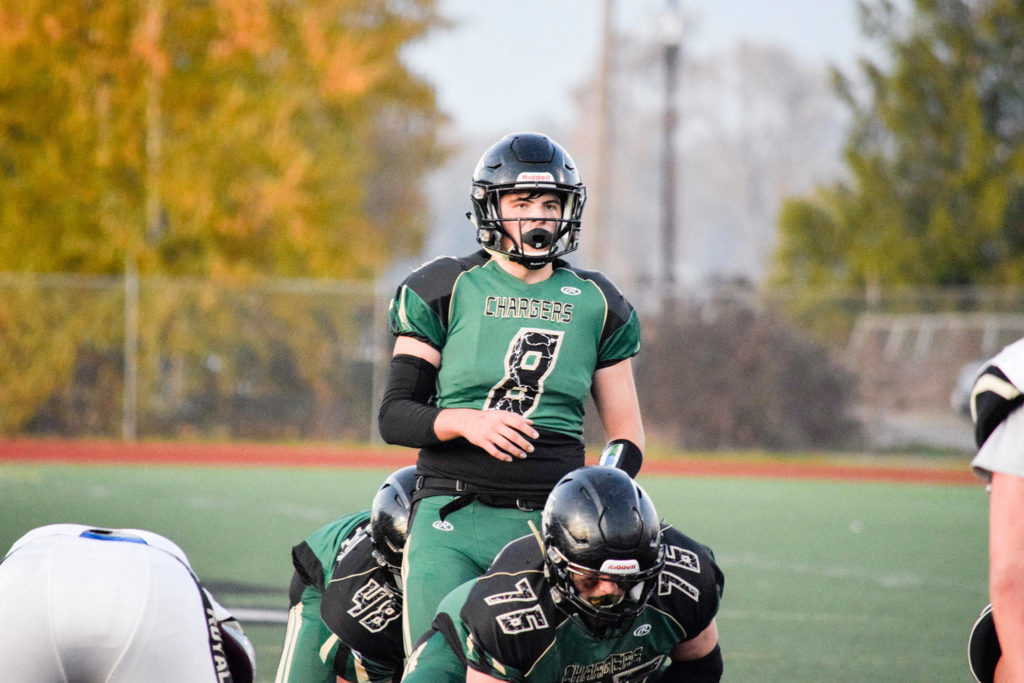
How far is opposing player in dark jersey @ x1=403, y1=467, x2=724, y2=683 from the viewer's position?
331 centimetres

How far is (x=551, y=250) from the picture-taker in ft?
12.9

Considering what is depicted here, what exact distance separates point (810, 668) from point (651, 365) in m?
12.4

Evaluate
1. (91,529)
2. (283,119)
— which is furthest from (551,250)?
(283,119)

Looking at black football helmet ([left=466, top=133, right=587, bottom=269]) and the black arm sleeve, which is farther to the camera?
black football helmet ([left=466, top=133, right=587, bottom=269])

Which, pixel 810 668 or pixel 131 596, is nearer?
pixel 131 596

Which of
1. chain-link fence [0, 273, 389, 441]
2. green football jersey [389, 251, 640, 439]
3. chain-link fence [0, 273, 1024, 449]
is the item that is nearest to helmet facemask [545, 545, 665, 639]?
green football jersey [389, 251, 640, 439]

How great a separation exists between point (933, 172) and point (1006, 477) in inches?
889

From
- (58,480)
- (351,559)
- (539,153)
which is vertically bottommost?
(58,480)

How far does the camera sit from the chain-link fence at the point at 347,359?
59.1ft

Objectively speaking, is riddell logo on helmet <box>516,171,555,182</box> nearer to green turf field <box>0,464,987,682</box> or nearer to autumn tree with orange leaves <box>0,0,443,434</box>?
green turf field <box>0,464,987,682</box>

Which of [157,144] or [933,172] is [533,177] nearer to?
[157,144]

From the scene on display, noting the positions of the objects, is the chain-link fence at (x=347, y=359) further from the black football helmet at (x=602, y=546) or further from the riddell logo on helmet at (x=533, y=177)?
the black football helmet at (x=602, y=546)

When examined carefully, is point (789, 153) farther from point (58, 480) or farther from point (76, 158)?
point (58, 480)

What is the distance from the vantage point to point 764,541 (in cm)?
1015
